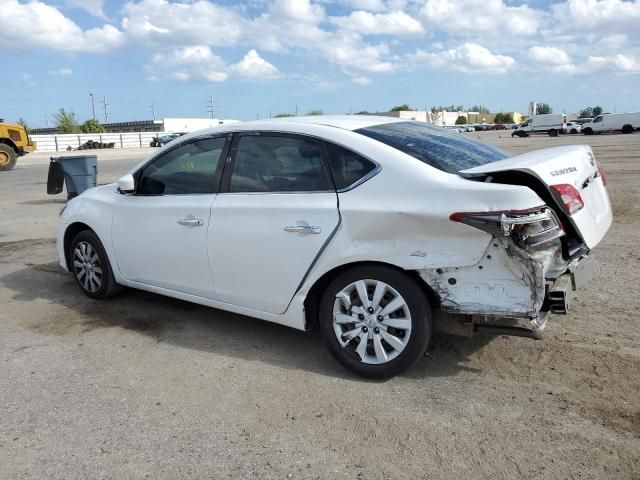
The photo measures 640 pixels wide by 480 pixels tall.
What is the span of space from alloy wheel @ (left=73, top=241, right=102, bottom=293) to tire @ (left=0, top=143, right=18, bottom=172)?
23684 mm

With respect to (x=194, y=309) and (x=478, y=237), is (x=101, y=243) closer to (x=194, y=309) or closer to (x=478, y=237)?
(x=194, y=309)

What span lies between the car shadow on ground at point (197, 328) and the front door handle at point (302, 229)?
967mm

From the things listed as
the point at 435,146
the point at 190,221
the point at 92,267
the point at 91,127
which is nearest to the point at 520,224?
the point at 435,146

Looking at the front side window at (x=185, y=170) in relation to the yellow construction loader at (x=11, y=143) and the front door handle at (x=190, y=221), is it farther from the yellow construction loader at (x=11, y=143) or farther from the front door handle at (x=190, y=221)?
the yellow construction loader at (x=11, y=143)

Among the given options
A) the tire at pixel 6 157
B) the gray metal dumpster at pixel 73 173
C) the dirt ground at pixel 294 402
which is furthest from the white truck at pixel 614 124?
the dirt ground at pixel 294 402

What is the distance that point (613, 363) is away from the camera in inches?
150

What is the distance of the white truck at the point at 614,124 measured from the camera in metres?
52.2

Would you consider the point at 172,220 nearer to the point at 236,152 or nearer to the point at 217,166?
the point at 217,166

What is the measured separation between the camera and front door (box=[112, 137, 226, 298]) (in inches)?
173

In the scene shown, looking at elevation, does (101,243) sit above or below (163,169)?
below

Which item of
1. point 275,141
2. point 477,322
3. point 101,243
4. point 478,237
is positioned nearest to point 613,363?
point 477,322

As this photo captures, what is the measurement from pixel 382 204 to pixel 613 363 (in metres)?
1.92

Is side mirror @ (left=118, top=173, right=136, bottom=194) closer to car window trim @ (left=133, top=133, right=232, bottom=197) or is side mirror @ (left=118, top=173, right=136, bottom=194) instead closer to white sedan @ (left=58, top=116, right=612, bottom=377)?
car window trim @ (left=133, top=133, right=232, bottom=197)

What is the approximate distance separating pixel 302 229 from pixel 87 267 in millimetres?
2726
